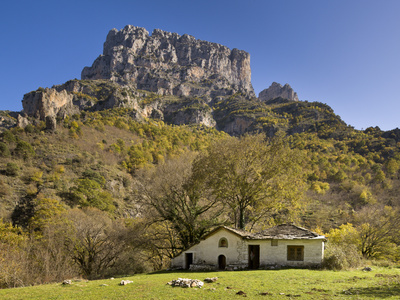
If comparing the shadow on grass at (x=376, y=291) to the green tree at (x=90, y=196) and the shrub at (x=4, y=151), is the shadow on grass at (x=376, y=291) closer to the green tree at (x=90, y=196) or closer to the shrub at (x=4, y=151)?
the green tree at (x=90, y=196)

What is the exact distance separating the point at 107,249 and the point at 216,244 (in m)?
11.2

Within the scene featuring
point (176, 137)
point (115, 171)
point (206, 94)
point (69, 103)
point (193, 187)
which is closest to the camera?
point (193, 187)

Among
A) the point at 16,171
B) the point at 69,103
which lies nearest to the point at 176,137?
the point at 69,103

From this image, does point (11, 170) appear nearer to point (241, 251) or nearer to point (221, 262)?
point (221, 262)

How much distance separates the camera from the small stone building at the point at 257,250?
2000 centimetres

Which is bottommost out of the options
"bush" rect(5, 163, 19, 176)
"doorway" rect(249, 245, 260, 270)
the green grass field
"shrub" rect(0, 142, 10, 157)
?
"doorway" rect(249, 245, 260, 270)

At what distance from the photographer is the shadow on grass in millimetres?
9680

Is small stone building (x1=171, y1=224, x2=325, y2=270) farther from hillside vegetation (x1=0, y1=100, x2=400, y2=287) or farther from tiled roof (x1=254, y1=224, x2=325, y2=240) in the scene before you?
hillside vegetation (x1=0, y1=100, x2=400, y2=287)

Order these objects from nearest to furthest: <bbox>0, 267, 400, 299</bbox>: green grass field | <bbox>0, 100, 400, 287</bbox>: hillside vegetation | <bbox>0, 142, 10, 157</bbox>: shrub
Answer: <bbox>0, 267, 400, 299</bbox>: green grass field → <bbox>0, 100, 400, 287</bbox>: hillside vegetation → <bbox>0, 142, 10, 157</bbox>: shrub

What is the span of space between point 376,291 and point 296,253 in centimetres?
1043

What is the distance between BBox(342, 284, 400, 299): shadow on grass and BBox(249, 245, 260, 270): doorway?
11.0m


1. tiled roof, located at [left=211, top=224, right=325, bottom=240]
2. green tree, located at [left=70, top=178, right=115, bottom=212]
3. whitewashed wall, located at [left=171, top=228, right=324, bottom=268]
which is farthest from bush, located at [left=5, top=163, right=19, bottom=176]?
tiled roof, located at [left=211, top=224, right=325, bottom=240]

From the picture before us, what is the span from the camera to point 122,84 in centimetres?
17638

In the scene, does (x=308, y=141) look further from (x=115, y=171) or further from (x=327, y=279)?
(x=327, y=279)
